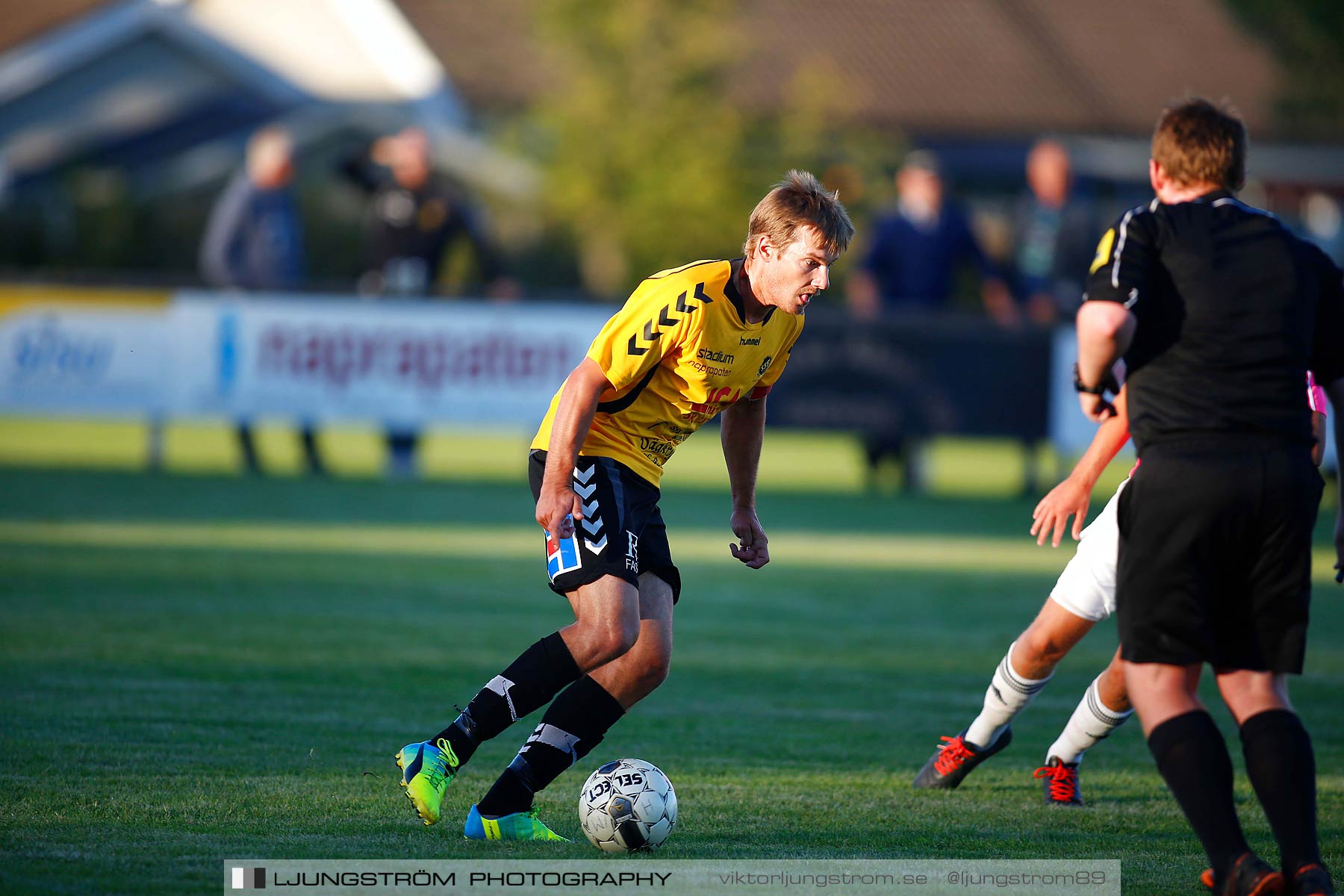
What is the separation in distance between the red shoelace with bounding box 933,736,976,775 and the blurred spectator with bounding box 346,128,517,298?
36.1 feet

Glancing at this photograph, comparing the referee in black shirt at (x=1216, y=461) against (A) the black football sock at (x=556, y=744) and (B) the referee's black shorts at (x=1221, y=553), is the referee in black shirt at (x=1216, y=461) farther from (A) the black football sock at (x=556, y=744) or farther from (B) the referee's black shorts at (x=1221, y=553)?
(A) the black football sock at (x=556, y=744)

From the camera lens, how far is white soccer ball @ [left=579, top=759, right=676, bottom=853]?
485 centimetres

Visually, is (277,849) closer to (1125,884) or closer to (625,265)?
(1125,884)

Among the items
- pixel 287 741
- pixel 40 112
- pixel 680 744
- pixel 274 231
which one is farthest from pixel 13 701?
pixel 40 112

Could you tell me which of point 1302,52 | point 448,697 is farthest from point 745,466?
point 1302,52

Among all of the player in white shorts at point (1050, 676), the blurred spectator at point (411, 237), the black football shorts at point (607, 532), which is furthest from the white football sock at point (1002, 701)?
the blurred spectator at point (411, 237)

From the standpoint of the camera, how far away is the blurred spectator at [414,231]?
16.4m

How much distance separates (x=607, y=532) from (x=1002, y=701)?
1.59 m

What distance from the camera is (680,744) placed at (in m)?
6.34

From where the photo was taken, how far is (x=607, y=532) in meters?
5.03

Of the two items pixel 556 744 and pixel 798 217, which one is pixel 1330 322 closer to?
pixel 798 217

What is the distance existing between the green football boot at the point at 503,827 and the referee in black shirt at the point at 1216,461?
1776 millimetres

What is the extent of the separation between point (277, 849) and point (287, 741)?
1.47 m

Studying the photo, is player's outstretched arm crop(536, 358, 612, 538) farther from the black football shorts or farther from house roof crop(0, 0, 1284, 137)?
house roof crop(0, 0, 1284, 137)
